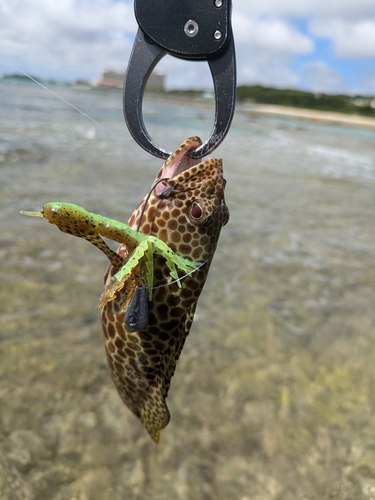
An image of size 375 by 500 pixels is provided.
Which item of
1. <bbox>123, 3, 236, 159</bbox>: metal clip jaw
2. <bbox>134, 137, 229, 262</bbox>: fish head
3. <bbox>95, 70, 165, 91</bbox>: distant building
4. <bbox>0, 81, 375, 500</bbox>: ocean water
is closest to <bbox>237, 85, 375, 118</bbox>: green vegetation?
<bbox>95, 70, 165, 91</bbox>: distant building

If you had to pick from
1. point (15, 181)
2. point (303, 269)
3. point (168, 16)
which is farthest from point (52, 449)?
point (15, 181)

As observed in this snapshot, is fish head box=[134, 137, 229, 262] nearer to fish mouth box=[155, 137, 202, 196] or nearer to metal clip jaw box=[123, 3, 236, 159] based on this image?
fish mouth box=[155, 137, 202, 196]

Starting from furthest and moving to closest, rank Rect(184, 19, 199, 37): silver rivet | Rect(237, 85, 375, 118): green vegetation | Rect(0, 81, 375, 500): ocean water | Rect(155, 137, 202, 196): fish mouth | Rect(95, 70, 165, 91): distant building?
1. Rect(237, 85, 375, 118): green vegetation
2. Rect(95, 70, 165, 91): distant building
3. Rect(0, 81, 375, 500): ocean water
4. Rect(155, 137, 202, 196): fish mouth
5. Rect(184, 19, 199, 37): silver rivet

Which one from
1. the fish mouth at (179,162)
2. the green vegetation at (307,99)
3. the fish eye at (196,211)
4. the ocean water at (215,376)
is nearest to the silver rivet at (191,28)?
the fish mouth at (179,162)

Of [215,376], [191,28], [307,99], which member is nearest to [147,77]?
[191,28]

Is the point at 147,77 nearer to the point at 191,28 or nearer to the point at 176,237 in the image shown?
the point at 191,28
